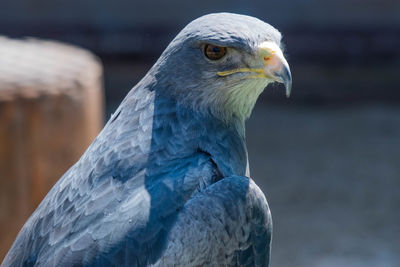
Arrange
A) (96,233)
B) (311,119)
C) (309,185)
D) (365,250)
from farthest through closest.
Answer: (311,119), (309,185), (365,250), (96,233)

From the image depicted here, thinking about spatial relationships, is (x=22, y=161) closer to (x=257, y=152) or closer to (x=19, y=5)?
(x=257, y=152)

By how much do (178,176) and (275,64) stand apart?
1.71 feet

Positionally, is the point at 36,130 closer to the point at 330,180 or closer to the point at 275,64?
the point at 275,64

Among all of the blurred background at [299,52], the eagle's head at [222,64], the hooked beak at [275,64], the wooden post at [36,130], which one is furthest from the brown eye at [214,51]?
the blurred background at [299,52]

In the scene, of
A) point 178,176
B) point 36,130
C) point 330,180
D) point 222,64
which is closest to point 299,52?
point 330,180

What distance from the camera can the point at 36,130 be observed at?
4.42 meters

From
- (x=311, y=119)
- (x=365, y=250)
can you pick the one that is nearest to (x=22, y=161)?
(x=365, y=250)

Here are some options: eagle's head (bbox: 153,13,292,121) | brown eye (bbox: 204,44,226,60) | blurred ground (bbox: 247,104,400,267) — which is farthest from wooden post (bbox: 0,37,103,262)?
blurred ground (bbox: 247,104,400,267)

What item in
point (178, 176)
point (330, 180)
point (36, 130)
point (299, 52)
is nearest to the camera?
point (178, 176)

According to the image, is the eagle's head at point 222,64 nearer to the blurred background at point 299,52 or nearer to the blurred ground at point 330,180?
the blurred ground at point 330,180

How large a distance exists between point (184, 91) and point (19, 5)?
7.79 meters

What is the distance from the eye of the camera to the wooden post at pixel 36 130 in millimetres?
4348

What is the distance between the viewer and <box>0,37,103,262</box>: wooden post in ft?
14.3

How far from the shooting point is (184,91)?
9.21 ft
